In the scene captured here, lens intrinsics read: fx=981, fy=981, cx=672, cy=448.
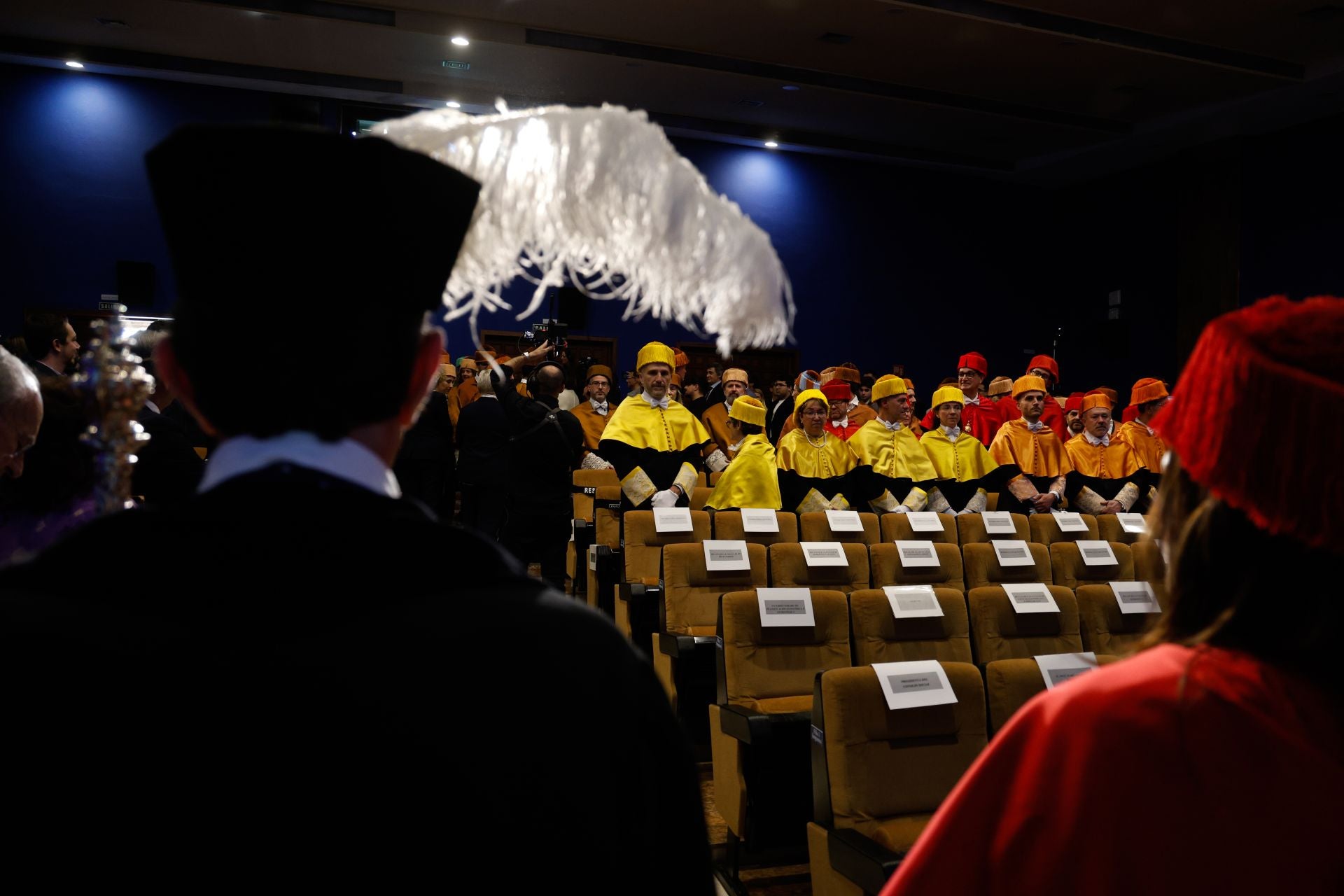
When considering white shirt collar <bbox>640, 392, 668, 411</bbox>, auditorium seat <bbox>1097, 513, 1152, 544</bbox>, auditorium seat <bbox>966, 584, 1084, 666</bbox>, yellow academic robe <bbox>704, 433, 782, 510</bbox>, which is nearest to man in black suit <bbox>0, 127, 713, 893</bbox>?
auditorium seat <bbox>966, 584, 1084, 666</bbox>

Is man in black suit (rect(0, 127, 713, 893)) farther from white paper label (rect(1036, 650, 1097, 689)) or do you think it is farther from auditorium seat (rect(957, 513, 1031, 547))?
auditorium seat (rect(957, 513, 1031, 547))

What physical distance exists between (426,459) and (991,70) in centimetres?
859

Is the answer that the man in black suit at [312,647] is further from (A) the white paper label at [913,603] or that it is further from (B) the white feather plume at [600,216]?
(A) the white paper label at [913,603]

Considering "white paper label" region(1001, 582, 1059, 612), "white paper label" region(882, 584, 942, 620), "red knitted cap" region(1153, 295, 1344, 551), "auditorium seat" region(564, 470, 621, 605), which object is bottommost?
"auditorium seat" region(564, 470, 621, 605)

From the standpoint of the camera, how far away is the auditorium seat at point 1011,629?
371 cm

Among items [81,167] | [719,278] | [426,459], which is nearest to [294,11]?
[81,167]

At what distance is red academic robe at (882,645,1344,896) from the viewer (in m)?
0.83

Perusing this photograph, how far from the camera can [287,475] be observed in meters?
0.67

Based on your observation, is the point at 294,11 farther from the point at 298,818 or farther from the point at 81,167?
the point at 298,818

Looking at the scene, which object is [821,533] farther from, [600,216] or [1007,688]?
[600,216]

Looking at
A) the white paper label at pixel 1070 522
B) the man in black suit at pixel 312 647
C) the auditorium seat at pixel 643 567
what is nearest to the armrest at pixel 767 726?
the auditorium seat at pixel 643 567

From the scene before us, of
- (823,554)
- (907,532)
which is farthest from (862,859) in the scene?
(907,532)

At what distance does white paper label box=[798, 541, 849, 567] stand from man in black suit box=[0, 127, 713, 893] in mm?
3493

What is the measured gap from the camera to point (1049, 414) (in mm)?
8977
